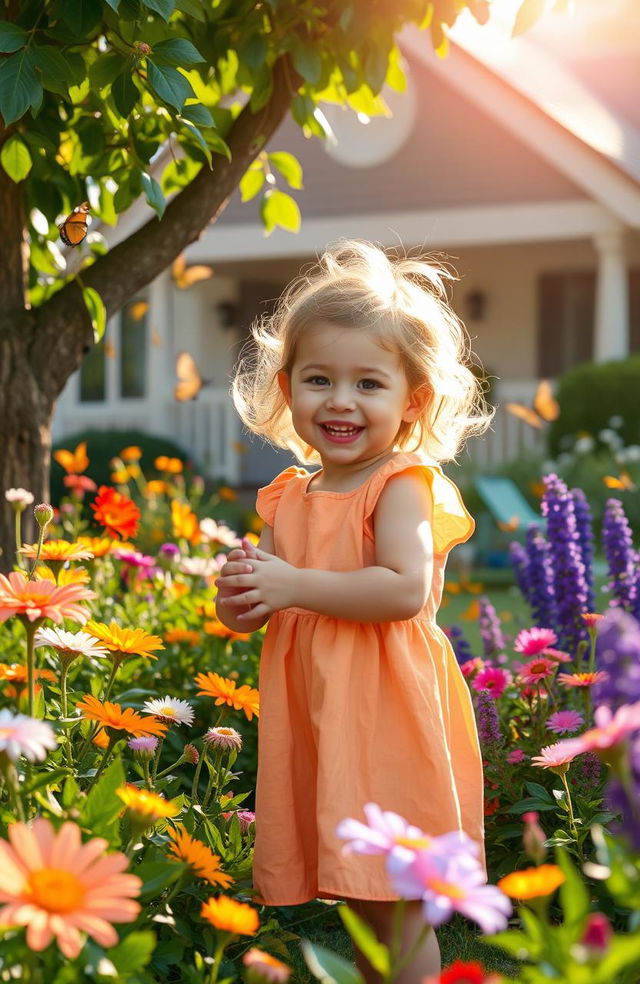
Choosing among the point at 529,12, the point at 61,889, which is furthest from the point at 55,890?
the point at 529,12

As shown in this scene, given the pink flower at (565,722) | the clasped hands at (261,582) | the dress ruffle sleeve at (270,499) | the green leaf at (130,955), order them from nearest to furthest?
the green leaf at (130,955) → the clasped hands at (261,582) → the dress ruffle sleeve at (270,499) → the pink flower at (565,722)

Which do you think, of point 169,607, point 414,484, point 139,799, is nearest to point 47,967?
point 139,799

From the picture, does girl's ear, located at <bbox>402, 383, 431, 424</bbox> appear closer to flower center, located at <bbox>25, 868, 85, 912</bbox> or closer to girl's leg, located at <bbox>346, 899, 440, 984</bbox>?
girl's leg, located at <bbox>346, 899, 440, 984</bbox>

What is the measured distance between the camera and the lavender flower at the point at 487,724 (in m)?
2.75

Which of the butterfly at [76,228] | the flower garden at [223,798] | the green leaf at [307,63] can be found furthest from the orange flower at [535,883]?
the green leaf at [307,63]

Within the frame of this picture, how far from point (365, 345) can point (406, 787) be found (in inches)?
30.6

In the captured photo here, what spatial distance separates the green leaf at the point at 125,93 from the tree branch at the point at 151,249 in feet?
2.89

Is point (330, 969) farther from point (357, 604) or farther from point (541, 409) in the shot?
point (541, 409)

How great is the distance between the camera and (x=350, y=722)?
6.97 ft

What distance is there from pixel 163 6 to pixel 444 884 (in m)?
1.70

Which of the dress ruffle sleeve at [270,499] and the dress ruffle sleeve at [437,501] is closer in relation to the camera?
the dress ruffle sleeve at [437,501]

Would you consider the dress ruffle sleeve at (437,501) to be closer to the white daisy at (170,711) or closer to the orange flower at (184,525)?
the white daisy at (170,711)

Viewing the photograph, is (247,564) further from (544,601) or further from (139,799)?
(544,601)

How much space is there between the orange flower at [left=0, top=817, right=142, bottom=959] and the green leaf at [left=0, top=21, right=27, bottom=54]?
1.64m
